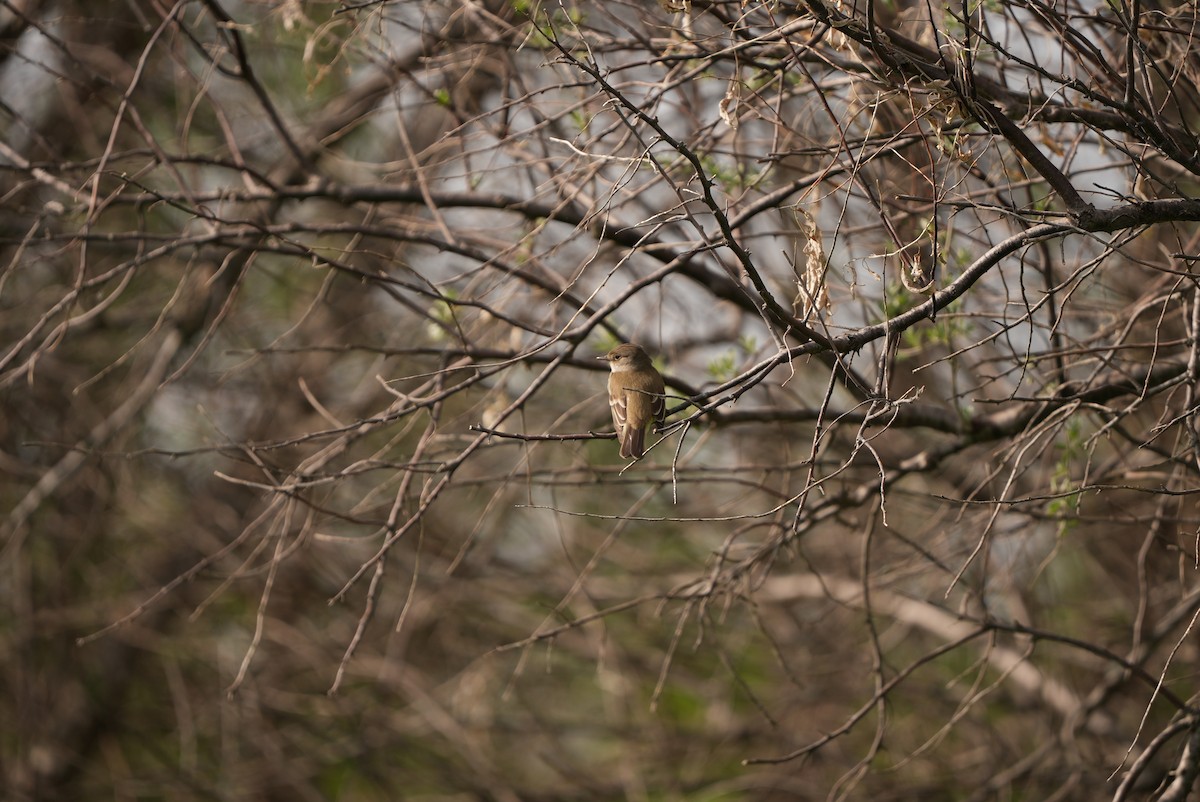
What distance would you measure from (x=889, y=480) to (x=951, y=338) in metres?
0.55

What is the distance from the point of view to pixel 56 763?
8.52m

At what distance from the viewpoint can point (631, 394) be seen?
4.18m

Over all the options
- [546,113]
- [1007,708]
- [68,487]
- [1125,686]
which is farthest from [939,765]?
[68,487]

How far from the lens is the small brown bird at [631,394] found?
4.03 m

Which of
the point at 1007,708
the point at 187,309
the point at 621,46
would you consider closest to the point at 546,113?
the point at 621,46

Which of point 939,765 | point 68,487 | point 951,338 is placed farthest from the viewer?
point 68,487

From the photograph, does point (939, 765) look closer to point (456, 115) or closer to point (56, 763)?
point (456, 115)

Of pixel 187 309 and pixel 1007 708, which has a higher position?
pixel 187 309

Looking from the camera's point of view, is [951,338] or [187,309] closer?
[951,338]

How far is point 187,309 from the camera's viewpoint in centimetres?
709

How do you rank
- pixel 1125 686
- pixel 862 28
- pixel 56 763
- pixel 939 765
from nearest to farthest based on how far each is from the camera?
Answer: 1. pixel 862 28
2. pixel 1125 686
3. pixel 939 765
4. pixel 56 763

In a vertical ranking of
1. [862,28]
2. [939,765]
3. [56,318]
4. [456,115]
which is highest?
[56,318]

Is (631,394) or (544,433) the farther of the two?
(544,433)

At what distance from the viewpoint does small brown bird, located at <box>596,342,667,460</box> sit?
13.2 feet
